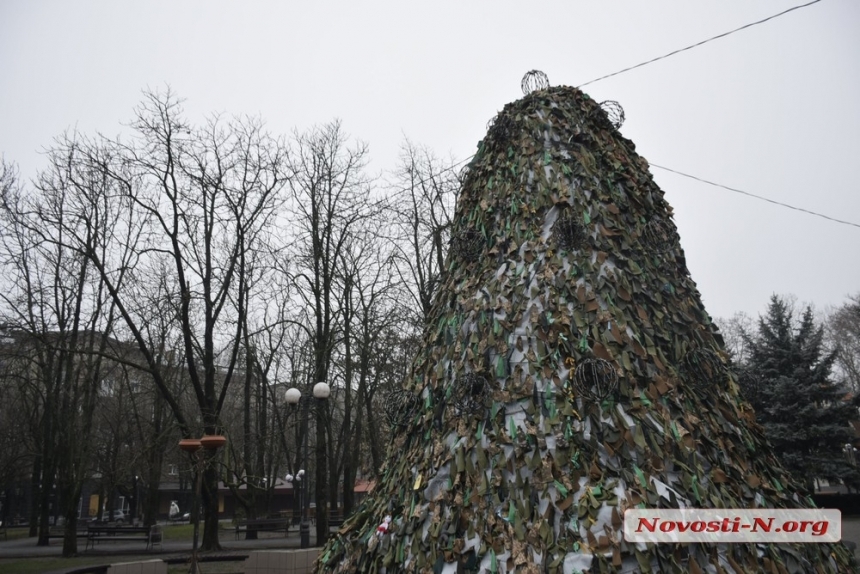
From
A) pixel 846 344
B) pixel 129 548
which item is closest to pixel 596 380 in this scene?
pixel 129 548

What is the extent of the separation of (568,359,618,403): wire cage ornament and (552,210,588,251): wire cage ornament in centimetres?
94

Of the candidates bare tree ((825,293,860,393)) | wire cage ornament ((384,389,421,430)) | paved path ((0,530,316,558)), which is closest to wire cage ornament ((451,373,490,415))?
wire cage ornament ((384,389,421,430))

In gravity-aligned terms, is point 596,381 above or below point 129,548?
above

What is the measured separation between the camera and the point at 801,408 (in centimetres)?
2003

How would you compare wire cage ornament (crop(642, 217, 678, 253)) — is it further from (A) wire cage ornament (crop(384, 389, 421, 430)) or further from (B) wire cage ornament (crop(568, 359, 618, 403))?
(A) wire cage ornament (crop(384, 389, 421, 430))

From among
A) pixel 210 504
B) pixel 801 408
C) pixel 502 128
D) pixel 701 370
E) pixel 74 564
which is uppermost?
pixel 502 128

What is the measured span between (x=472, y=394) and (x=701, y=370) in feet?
5.18

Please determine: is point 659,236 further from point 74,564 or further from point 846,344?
point 846,344

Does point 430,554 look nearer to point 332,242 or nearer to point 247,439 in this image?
point 332,242

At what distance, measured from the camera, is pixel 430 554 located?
4023 mm

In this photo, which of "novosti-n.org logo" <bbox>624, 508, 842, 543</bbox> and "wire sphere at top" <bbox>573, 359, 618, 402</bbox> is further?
"wire sphere at top" <bbox>573, 359, 618, 402</bbox>

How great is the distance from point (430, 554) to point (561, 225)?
7.88ft

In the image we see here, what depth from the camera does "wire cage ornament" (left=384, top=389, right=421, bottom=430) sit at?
4.91 meters

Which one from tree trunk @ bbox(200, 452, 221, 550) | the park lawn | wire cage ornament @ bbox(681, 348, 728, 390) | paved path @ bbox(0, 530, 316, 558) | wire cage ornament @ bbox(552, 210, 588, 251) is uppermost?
wire cage ornament @ bbox(552, 210, 588, 251)
